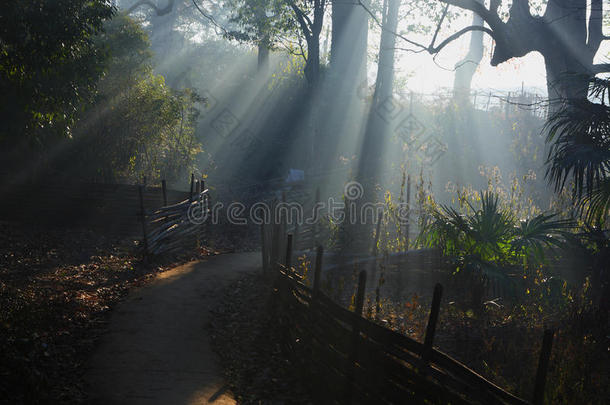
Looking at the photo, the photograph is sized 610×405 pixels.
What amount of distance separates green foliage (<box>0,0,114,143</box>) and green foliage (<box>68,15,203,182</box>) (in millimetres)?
5352

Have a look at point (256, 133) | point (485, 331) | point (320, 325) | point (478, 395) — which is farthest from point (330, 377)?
point (256, 133)

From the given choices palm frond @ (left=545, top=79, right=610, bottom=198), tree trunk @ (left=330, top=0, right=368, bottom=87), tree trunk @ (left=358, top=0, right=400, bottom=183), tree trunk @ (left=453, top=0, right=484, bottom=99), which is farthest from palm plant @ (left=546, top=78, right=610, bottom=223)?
tree trunk @ (left=453, top=0, right=484, bottom=99)

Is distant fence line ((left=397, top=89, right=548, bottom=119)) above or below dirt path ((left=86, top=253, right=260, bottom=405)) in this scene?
above

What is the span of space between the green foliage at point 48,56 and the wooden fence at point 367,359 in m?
5.15

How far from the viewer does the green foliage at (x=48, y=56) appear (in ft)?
25.3

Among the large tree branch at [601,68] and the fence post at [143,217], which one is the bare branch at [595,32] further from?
the fence post at [143,217]

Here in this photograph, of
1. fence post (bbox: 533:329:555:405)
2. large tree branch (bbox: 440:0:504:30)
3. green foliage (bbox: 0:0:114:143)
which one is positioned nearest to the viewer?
fence post (bbox: 533:329:555:405)

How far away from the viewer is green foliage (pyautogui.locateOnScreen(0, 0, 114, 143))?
7.70 metres

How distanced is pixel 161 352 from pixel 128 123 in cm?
1265

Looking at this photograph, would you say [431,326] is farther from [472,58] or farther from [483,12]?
[472,58]

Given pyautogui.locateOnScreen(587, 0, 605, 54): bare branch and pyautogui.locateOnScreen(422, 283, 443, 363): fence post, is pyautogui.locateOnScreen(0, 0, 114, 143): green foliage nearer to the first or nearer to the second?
pyautogui.locateOnScreen(422, 283, 443, 363): fence post

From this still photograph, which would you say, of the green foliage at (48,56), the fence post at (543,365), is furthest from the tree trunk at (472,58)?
the fence post at (543,365)

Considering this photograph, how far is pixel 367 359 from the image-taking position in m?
4.99

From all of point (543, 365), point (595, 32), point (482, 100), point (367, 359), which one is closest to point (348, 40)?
point (595, 32)
